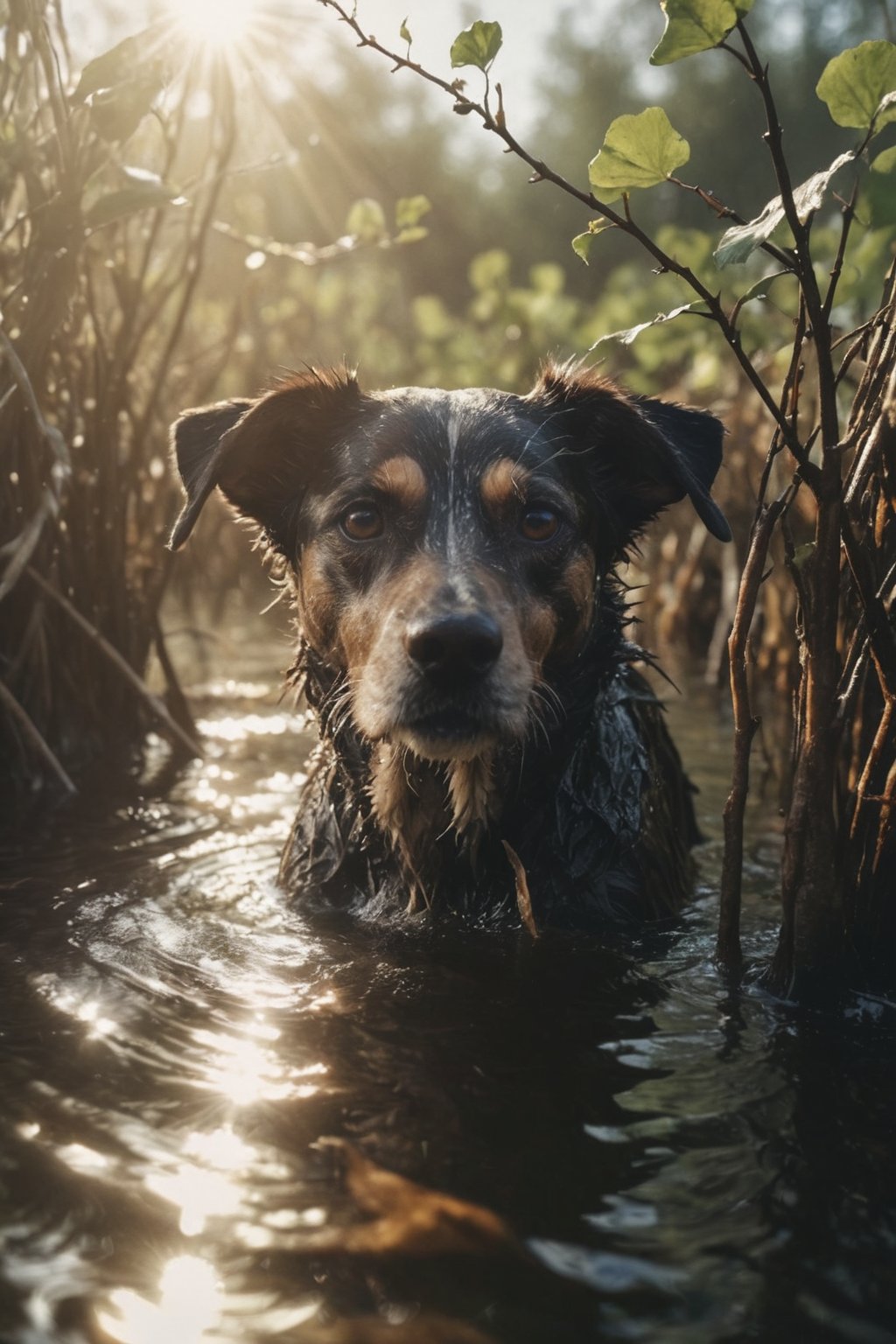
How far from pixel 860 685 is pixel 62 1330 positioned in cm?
213

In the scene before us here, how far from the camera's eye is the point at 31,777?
5000mm

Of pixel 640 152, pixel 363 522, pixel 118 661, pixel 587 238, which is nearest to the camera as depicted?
pixel 640 152

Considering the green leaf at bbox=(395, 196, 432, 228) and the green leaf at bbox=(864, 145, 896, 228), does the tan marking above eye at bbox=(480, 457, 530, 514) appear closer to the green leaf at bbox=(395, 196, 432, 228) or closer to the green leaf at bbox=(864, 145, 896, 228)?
the green leaf at bbox=(864, 145, 896, 228)

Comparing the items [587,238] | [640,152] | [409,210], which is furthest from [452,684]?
[409,210]

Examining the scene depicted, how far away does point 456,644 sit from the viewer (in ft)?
9.95

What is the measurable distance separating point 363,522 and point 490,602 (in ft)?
2.09

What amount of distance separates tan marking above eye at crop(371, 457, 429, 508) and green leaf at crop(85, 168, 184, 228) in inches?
53.5

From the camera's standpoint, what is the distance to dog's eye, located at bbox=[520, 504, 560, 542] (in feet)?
11.9

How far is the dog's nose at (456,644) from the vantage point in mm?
3008

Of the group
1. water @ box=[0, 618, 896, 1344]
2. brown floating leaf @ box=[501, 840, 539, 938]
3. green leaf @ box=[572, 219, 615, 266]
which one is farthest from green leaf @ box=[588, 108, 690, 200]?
water @ box=[0, 618, 896, 1344]

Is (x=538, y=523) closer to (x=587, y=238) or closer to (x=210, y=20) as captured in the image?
(x=587, y=238)

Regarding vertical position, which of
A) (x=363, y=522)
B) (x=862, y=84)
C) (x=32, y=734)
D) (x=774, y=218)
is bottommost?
(x=32, y=734)

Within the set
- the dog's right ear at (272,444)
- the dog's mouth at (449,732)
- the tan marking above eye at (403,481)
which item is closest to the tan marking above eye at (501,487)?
the tan marking above eye at (403,481)

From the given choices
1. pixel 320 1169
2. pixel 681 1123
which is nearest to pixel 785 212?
→ pixel 681 1123
